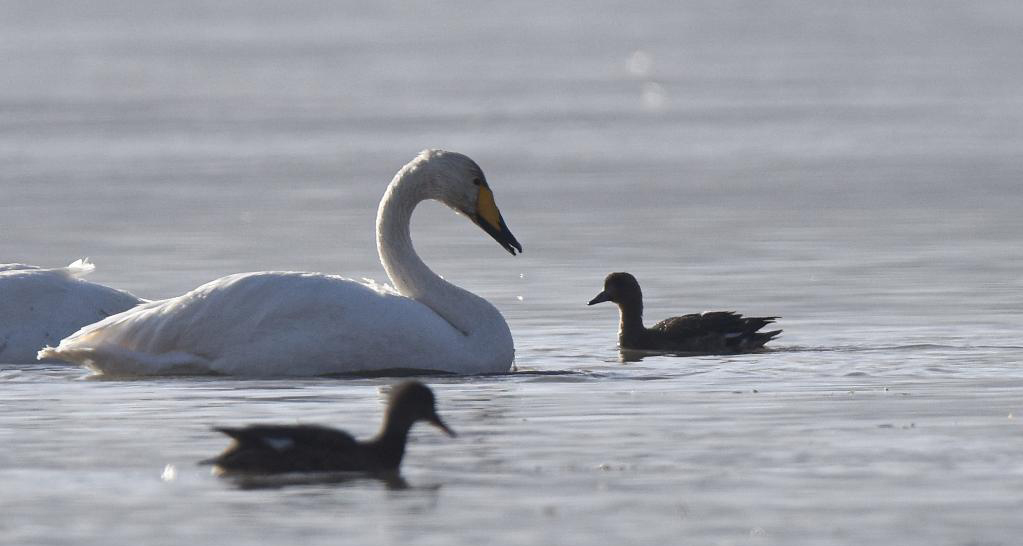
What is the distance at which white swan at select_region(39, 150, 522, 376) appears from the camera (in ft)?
38.3

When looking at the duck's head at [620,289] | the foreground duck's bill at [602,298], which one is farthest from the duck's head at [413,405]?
the foreground duck's bill at [602,298]

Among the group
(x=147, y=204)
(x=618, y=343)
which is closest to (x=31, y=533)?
(x=618, y=343)

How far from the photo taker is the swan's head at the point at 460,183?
505 inches

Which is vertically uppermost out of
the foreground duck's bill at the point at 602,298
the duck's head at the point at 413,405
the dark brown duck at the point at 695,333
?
the foreground duck's bill at the point at 602,298

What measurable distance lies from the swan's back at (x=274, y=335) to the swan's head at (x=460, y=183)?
114 cm

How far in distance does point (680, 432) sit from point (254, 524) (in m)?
2.39

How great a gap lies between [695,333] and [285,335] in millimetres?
2640

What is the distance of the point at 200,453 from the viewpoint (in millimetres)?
8984

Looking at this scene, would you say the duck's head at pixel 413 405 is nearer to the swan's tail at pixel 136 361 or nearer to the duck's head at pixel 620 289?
the swan's tail at pixel 136 361

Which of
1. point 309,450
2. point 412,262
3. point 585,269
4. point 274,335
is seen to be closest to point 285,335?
point 274,335

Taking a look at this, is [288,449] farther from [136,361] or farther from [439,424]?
[136,361]

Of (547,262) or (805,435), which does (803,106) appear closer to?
(547,262)

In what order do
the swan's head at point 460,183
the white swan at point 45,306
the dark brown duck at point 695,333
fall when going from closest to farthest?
the white swan at point 45,306 → the swan's head at point 460,183 → the dark brown duck at point 695,333

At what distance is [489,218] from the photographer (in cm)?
1298
